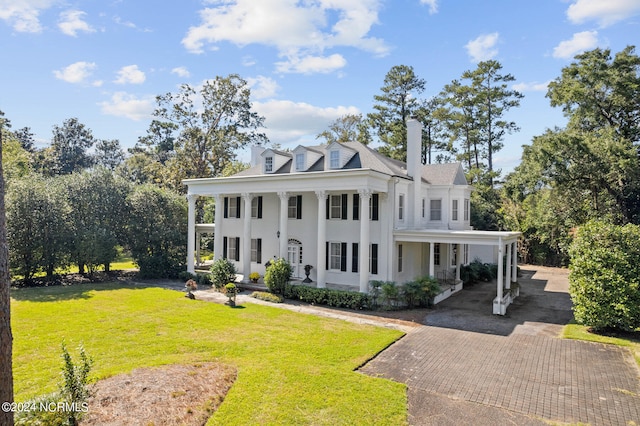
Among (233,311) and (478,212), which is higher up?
(478,212)

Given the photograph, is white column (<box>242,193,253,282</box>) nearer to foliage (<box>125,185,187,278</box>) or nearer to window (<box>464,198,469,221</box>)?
foliage (<box>125,185,187,278</box>)

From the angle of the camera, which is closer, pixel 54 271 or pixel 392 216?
pixel 392 216

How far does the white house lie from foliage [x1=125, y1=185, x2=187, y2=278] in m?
2.10

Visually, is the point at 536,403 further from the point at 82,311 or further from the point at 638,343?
the point at 82,311

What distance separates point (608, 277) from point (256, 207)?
741 inches

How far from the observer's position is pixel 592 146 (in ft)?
78.7

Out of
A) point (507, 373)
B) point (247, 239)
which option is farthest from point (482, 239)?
point (247, 239)

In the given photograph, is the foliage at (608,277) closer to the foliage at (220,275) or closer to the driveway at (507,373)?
the driveway at (507,373)

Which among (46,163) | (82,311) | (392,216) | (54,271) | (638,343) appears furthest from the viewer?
(46,163)

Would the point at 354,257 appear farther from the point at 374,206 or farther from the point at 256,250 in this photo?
the point at 256,250

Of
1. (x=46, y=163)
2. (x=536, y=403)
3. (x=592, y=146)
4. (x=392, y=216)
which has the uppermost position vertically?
(x=46, y=163)

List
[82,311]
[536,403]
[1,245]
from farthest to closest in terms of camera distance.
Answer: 1. [82,311]
2. [536,403]
3. [1,245]

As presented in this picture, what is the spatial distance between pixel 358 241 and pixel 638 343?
479 inches

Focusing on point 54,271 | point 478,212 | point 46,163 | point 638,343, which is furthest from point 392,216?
point 46,163
